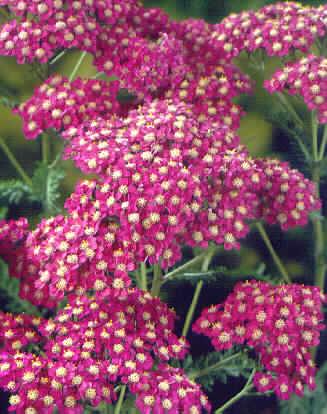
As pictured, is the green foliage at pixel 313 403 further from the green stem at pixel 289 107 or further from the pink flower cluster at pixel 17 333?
the pink flower cluster at pixel 17 333

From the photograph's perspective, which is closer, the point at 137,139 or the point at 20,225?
the point at 137,139

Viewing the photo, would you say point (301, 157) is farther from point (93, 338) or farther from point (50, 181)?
point (93, 338)

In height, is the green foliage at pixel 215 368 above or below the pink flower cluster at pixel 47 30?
below

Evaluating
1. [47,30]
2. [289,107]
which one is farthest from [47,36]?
[289,107]

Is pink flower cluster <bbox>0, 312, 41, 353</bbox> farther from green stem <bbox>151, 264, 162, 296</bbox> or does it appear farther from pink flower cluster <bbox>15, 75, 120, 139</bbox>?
pink flower cluster <bbox>15, 75, 120, 139</bbox>

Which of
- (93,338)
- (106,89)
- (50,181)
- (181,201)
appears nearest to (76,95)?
(106,89)

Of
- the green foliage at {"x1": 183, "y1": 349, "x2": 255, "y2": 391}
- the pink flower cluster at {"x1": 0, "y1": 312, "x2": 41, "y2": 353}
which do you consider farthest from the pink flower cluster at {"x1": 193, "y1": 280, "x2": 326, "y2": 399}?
the pink flower cluster at {"x1": 0, "y1": 312, "x2": 41, "y2": 353}

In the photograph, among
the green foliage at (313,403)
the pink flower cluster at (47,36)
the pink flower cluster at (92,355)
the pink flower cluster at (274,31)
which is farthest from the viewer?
the green foliage at (313,403)

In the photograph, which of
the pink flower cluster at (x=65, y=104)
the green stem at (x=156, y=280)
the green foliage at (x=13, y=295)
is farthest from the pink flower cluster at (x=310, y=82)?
the green foliage at (x=13, y=295)
